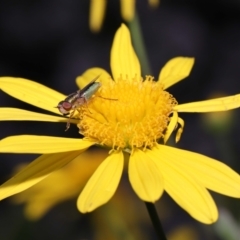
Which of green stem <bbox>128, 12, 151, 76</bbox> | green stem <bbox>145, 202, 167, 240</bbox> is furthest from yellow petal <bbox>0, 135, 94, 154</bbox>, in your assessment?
green stem <bbox>128, 12, 151, 76</bbox>

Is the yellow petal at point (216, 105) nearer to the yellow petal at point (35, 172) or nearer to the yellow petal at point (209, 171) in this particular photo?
the yellow petal at point (209, 171)

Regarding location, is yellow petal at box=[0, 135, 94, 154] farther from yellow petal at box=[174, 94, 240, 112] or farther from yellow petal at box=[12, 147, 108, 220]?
yellow petal at box=[12, 147, 108, 220]

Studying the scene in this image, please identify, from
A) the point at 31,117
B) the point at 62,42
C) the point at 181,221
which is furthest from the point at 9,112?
the point at 62,42

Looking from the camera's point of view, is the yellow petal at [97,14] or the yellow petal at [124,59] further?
the yellow petal at [97,14]

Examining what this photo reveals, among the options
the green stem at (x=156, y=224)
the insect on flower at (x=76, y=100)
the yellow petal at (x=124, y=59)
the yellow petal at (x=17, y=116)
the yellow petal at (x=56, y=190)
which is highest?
the yellow petal at (x=17, y=116)

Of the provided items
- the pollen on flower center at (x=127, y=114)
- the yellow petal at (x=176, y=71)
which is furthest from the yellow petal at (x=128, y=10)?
the pollen on flower center at (x=127, y=114)

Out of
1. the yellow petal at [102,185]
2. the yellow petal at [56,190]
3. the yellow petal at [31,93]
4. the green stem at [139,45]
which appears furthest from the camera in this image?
the yellow petal at [56,190]

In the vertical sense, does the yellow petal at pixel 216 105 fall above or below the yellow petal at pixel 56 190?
above

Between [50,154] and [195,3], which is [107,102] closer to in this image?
[50,154]

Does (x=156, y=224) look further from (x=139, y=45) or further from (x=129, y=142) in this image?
(x=139, y=45)
